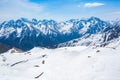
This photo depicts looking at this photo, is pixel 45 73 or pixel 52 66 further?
pixel 52 66

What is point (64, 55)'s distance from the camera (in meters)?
56.4

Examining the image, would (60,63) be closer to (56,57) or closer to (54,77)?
(56,57)

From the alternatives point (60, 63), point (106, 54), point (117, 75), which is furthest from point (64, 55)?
point (117, 75)

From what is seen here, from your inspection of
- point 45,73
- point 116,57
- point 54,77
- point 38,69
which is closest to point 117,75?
point 116,57

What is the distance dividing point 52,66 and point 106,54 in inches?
446

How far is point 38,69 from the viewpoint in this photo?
48.9 meters

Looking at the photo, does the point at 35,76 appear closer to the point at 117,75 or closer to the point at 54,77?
the point at 54,77

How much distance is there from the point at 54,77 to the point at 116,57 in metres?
11.7

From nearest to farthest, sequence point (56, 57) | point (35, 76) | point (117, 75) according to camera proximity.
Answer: point (117, 75) → point (35, 76) → point (56, 57)

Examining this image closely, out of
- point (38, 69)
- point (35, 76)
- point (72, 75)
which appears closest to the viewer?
point (72, 75)

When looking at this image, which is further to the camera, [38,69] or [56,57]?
[56,57]

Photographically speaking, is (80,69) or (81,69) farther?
(80,69)

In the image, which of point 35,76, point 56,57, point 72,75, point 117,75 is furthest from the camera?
point 56,57

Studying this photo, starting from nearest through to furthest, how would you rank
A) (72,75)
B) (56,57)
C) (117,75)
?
(117,75)
(72,75)
(56,57)
